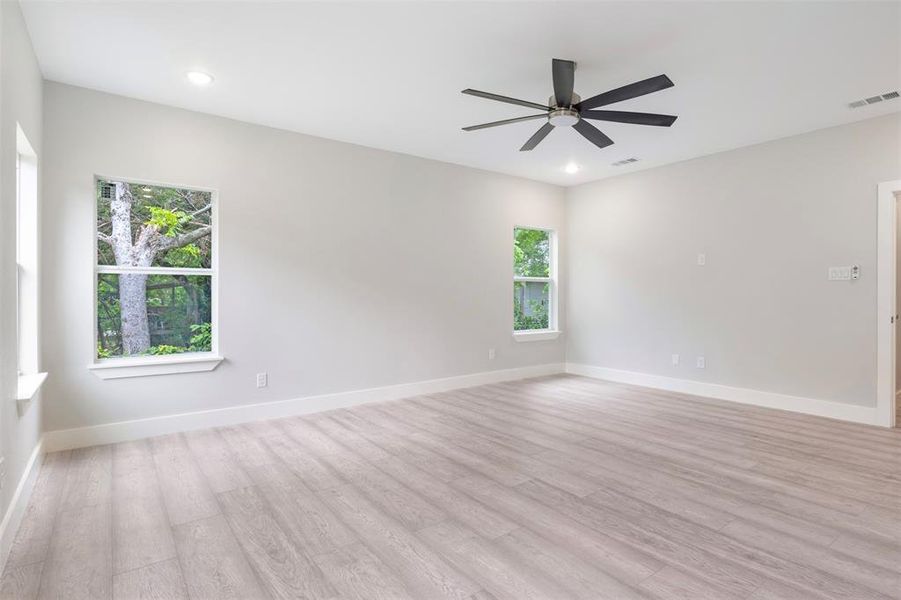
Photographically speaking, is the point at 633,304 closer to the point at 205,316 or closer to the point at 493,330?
the point at 493,330

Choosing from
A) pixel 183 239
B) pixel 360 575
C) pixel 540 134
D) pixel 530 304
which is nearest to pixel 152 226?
pixel 183 239

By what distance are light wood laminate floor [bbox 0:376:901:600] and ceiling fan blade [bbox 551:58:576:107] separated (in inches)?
94.7

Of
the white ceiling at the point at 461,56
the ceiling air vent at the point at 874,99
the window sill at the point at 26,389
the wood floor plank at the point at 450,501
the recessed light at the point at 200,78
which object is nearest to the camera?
the wood floor plank at the point at 450,501

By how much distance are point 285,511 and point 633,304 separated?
488 cm

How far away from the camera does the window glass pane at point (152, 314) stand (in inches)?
145

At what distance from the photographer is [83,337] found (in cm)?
348

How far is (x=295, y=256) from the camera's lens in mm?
4434

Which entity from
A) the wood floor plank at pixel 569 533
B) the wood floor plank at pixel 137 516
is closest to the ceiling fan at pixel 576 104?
the wood floor plank at pixel 569 533

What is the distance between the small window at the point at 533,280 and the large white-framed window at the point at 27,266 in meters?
4.80

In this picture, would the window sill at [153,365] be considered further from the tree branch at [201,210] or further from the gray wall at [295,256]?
the tree branch at [201,210]

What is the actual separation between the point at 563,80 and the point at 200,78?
253 cm

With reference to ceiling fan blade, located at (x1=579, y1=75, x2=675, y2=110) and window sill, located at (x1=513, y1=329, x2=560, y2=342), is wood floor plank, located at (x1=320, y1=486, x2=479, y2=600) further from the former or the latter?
window sill, located at (x1=513, y1=329, x2=560, y2=342)

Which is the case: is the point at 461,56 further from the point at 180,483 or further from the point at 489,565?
the point at 180,483

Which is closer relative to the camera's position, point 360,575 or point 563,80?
point 360,575
